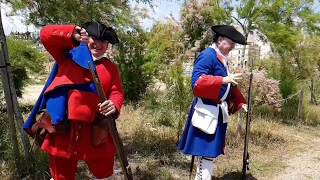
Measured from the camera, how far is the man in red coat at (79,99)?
332 cm

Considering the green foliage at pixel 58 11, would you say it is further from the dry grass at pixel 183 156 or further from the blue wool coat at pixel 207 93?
the dry grass at pixel 183 156

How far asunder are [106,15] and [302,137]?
4.55 m

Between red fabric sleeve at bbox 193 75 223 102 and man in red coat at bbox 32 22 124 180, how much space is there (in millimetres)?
894

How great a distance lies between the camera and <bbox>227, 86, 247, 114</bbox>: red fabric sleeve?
15.4 ft

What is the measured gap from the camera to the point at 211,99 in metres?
4.37

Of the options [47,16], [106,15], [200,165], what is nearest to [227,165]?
[200,165]

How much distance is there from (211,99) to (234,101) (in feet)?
1.45

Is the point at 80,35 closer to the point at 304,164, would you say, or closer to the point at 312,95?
the point at 304,164

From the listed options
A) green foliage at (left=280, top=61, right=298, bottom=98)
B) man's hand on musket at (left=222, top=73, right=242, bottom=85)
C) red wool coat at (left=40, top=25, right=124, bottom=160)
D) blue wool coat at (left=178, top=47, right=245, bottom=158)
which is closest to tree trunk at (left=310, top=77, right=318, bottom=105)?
green foliage at (left=280, top=61, right=298, bottom=98)

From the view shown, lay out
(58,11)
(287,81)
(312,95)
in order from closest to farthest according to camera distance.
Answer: (58,11) → (287,81) → (312,95)

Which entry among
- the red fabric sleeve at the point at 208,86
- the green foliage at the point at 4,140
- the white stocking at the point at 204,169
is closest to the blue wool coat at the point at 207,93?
the red fabric sleeve at the point at 208,86

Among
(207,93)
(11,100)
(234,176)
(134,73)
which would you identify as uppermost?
(207,93)

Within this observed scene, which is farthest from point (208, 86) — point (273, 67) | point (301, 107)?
point (273, 67)

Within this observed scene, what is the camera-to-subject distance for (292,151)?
7039 millimetres
